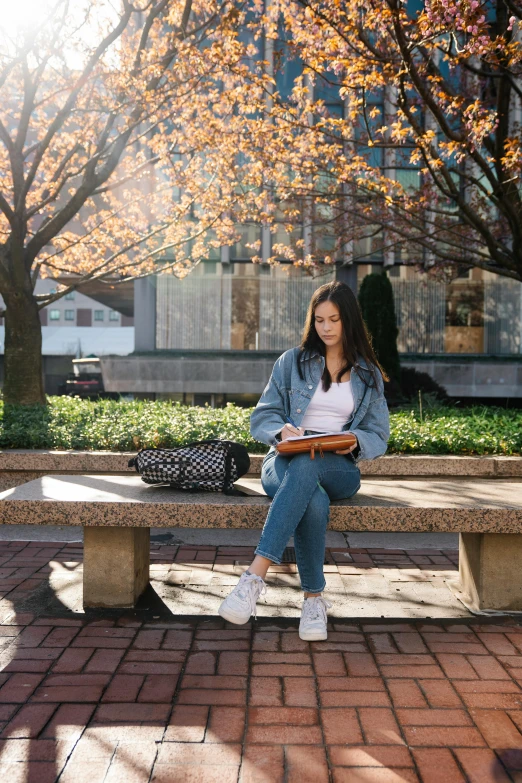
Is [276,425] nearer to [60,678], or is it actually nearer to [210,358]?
[60,678]

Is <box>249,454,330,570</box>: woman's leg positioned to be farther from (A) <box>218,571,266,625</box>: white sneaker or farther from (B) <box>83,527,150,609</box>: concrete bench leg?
(B) <box>83,527,150,609</box>: concrete bench leg

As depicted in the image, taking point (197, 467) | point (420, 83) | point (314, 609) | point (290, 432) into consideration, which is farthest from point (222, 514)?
point (420, 83)

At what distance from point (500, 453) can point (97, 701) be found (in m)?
4.74

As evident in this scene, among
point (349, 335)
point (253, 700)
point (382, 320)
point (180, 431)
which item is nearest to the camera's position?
point (253, 700)

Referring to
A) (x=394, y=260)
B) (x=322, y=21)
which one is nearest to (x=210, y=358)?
(x=394, y=260)

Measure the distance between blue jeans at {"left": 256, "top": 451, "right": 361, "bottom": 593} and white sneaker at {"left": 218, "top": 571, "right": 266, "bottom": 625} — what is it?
138 mm

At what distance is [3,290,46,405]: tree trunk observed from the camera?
355 inches

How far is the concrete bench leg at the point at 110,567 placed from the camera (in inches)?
157

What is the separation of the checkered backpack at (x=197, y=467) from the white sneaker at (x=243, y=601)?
0.71 metres

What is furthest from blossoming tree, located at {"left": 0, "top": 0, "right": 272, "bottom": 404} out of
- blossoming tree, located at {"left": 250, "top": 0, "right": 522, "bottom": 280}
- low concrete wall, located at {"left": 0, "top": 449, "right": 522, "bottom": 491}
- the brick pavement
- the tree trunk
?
the brick pavement

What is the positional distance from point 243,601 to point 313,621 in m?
0.41

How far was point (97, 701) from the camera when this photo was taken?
2893mm

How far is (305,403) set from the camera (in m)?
4.03

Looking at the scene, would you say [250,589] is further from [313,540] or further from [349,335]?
[349,335]
